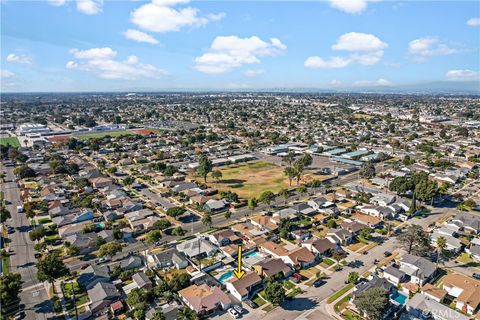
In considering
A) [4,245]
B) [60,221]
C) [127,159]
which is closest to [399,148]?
[127,159]

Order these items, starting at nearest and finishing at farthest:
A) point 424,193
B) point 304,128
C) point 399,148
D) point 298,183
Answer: point 424,193 → point 298,183 → point 399,148 → point 304,128

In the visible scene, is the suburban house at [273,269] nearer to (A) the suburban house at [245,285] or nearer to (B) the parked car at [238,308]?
(A) the suburban house at [245,285]

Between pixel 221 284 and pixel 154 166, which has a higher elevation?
pixel 154 166

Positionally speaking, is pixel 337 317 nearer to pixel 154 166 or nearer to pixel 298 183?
pixel 298 183

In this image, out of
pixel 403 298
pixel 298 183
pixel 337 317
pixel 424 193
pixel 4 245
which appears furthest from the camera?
pixel 298 183

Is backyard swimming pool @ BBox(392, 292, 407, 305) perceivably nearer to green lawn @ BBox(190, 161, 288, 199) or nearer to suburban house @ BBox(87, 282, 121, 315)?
suburban house @ BBox(87, 282, 121, 315)

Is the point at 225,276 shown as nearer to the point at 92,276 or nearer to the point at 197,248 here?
the point at 197,248

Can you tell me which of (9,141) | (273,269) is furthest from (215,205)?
(9,141)

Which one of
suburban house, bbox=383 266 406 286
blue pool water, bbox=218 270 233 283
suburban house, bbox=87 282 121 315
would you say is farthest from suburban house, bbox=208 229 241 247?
suburban house, bbox=383 266 406 286
